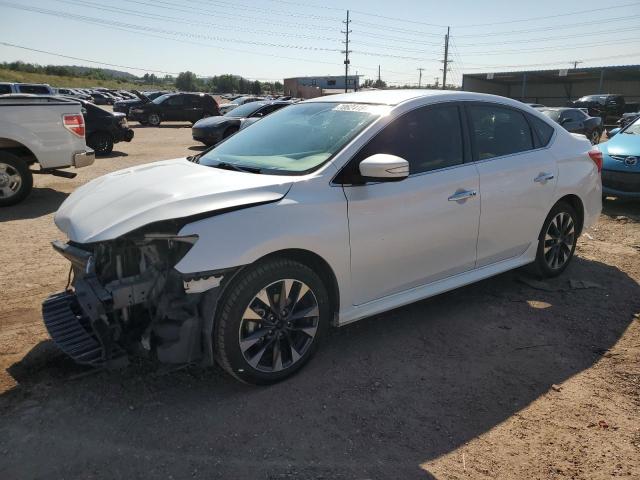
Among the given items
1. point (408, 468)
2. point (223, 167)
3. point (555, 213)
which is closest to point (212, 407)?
point (408, 468)

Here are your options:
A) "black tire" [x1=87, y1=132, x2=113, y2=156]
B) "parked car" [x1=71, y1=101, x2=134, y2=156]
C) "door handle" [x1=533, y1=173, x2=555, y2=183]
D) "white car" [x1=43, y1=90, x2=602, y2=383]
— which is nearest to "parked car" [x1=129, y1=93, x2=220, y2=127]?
"parked car" [x1=71, y1=101, x2=134, y2=156]

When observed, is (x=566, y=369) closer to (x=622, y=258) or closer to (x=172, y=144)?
(x=622, y=258)

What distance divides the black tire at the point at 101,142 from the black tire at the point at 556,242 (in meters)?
13.1

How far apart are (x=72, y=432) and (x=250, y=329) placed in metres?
1.07

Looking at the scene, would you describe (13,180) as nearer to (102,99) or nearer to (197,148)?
(197,148)

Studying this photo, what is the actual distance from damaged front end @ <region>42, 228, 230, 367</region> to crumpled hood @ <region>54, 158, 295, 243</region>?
93 mm

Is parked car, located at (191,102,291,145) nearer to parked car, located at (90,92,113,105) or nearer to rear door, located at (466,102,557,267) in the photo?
rear door, located at (466,102,557,267)

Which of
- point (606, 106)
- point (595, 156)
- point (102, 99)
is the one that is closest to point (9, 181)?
point (595, 156)

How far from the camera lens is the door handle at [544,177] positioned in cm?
451

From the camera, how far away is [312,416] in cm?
293

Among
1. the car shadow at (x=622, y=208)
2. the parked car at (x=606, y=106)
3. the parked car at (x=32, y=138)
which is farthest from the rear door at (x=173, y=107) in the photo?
the car shadow at (x=622, y=208)

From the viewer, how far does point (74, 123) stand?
8219 millimetres

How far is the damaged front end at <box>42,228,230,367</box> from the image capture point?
2799 millimetres

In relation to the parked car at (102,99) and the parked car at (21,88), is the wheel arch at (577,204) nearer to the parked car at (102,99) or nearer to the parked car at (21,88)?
the parked car at (21,88)
